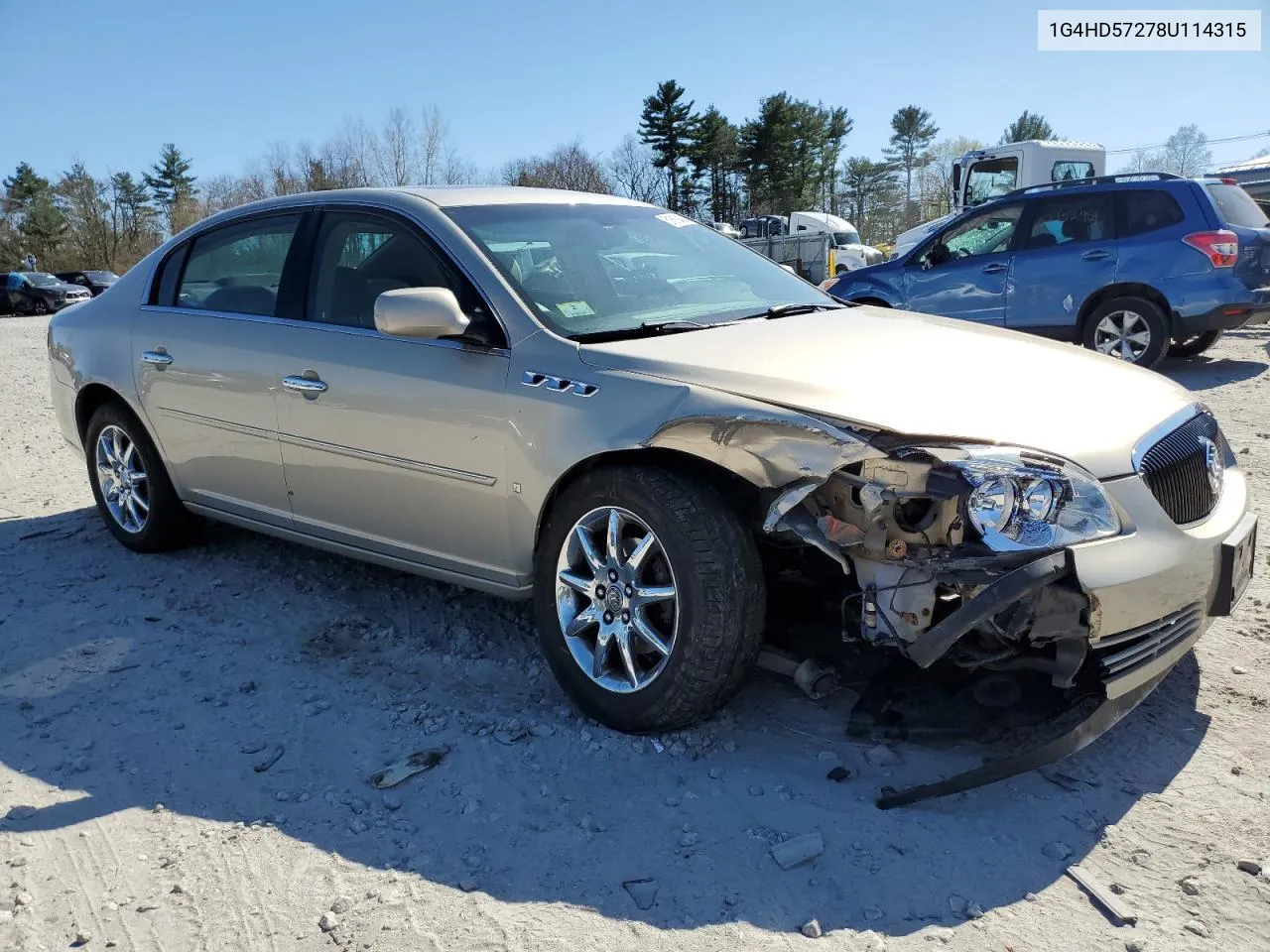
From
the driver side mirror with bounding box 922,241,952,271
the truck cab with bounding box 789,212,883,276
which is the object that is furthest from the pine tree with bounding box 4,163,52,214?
the driver side mirror with bounding box 922,241,952,271

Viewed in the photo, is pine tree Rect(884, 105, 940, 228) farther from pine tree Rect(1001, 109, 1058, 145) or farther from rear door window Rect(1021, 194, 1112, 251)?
rear door window Rect(1021, 194, 1112, 251)

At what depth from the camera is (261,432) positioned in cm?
405

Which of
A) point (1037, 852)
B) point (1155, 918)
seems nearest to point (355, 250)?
point (1037, 852)

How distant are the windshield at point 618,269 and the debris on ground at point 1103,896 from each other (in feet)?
6.76

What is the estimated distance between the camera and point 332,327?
151 inches

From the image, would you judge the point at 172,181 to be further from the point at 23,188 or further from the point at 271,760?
the point at 271,760

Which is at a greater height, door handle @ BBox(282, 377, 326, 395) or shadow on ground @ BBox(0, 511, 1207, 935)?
door handle @ BBox(282, 377, 326, 395)

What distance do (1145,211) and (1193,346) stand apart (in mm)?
1701

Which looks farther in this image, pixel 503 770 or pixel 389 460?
pixel 389 460

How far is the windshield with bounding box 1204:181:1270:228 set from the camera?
345 inches

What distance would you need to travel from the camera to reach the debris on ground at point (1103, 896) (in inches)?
87.5

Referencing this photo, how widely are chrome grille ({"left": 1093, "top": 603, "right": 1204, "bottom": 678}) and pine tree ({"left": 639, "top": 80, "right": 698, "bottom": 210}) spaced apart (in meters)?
54.4

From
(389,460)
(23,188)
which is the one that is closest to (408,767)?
(389,460)

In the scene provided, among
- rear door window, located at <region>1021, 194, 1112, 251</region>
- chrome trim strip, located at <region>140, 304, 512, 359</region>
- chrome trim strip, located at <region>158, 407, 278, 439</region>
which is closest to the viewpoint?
chrome trim strip, located at <region>140, 304, 512, 359</region>
